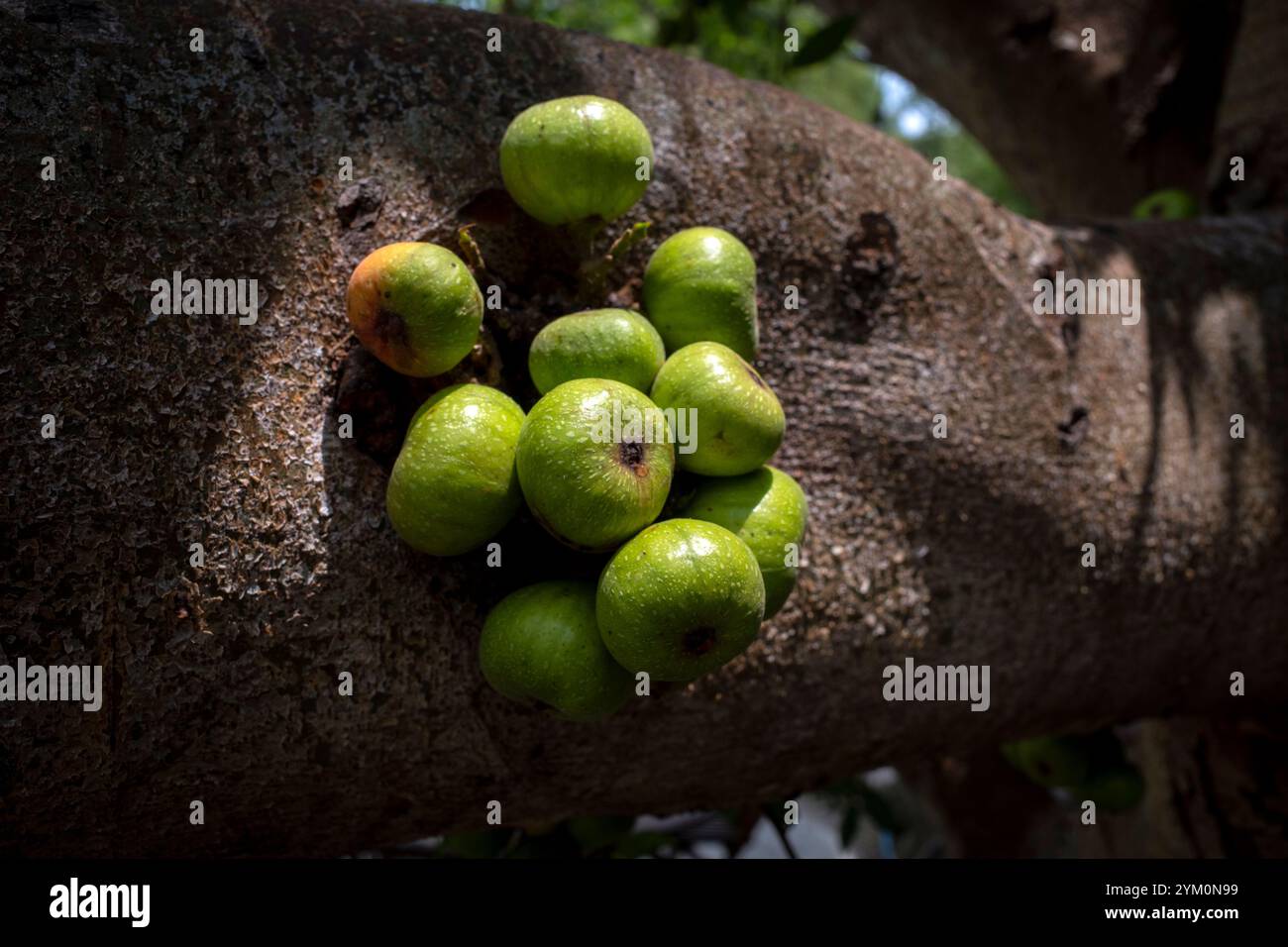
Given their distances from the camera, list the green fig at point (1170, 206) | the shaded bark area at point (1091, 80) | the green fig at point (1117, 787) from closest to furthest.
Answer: the green fig at point (1117, 787), the green fig at point (1170, 206), the shaded bark area at point (1091, 80)

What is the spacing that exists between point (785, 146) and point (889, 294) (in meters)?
0.42

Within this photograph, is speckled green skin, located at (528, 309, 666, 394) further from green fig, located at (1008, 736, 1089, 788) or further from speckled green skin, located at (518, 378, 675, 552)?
green fig, located at (1008, 736, 1089, 788)

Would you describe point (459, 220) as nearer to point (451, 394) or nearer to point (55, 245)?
point (451, 394)

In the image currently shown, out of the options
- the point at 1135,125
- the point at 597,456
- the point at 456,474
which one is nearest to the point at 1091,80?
the point at 1135,125

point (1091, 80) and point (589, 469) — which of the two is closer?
point (589, 469)

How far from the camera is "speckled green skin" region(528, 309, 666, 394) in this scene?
159 cm

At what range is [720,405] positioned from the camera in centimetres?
155

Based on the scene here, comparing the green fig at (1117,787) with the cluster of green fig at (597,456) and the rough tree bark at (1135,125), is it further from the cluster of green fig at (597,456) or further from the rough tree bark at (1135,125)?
the cluster of green fig at (597,456)

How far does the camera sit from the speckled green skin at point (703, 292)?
1.73m

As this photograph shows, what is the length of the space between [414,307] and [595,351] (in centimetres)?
31

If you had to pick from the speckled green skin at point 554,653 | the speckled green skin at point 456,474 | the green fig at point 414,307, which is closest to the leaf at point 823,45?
the green fig at point 414,307

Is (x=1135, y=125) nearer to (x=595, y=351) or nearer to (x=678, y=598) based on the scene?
(x=595, y=351)

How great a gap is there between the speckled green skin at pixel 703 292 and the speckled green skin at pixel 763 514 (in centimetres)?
28
